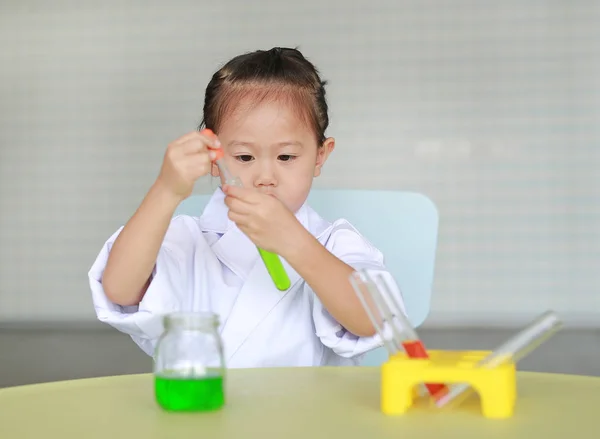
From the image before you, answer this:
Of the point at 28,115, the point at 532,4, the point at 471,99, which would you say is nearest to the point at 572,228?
the point at 471,99

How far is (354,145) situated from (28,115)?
1.58 m

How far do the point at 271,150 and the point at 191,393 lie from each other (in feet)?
1.94

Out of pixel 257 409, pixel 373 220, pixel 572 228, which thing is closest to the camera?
pixel 257 409

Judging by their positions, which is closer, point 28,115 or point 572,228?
point 572,228

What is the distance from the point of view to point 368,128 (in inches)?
159

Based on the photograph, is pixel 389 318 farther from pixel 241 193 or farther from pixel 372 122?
pixel 372 122

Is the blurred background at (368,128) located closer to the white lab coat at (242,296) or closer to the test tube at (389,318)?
the white lab coat at (242,296)

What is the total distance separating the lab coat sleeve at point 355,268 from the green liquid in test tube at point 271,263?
3.9 inches

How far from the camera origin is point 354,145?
399cm

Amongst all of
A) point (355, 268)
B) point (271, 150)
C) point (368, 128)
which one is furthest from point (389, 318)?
point (368, 128)

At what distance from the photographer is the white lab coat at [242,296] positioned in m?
1.10

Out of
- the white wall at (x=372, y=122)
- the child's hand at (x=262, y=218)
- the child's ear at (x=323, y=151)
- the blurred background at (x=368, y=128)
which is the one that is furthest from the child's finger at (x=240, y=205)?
the white wall at (x=372, y=122)

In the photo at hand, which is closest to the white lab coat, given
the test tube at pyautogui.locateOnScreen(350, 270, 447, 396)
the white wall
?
the test tube at pyautogui.locateOnScreen(350, 270, 447, 396)

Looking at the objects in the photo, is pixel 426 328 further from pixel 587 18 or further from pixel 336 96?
pixel 587 18
